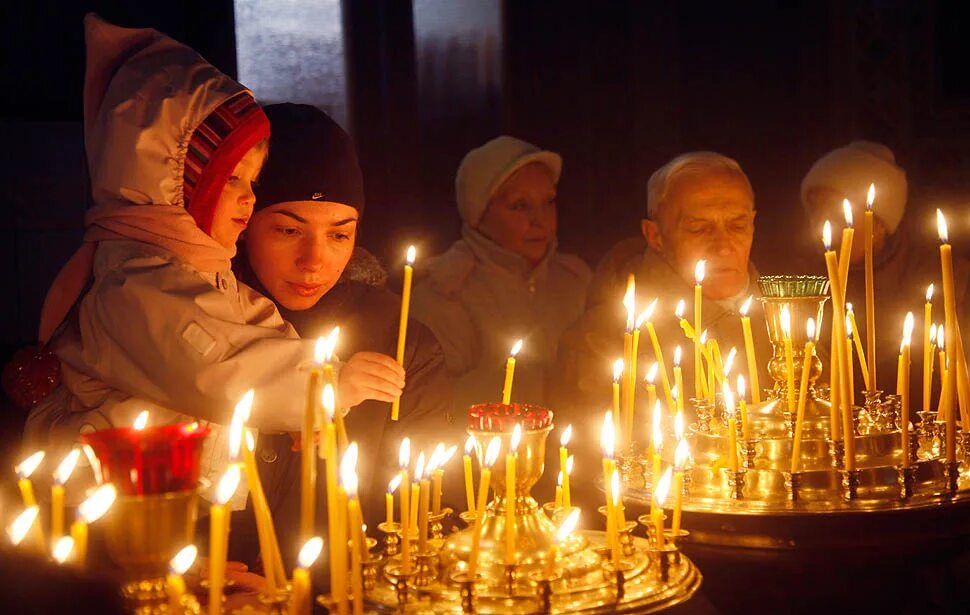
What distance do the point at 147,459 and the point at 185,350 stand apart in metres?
0.95

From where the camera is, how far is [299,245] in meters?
2.97

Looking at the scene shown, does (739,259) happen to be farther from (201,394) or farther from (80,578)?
(80,578)

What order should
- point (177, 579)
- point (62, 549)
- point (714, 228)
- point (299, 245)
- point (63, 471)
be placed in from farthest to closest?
point (714, 228)
point (299, 245)
point (63, 471)
point (62, 549)
point (177, 579)

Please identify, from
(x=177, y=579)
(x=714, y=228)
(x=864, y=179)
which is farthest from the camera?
(x=864, y=179)

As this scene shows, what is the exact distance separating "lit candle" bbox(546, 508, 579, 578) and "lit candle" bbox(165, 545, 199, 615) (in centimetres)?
55

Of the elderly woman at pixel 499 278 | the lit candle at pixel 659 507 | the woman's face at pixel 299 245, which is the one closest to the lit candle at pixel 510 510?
the lit candle at pixel 659 507

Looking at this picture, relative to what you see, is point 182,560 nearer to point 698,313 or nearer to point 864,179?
point 698,313

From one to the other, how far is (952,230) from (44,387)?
4.64 metres

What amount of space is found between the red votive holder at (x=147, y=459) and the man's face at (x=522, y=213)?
347 centimetres

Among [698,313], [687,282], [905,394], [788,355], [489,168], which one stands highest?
[489,168]

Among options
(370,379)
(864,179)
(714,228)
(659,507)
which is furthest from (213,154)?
(864,179)

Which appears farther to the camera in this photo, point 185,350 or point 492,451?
point 185,350

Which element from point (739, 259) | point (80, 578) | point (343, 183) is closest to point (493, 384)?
point (739, 259)

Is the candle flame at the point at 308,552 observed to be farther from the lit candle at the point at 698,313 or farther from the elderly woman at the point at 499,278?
the elderly woman at the point at 499,278
